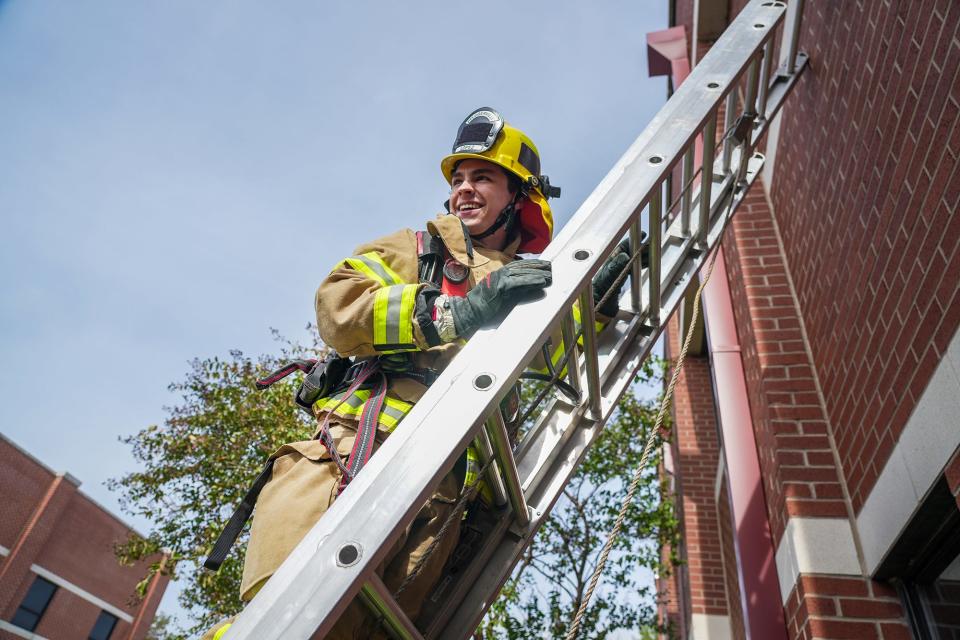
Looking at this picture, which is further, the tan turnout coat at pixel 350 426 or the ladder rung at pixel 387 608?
the tan turnout coat at pixel 350 426

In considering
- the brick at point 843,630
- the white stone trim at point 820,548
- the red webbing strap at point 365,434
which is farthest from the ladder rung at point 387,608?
the white stone trim at point 820,548

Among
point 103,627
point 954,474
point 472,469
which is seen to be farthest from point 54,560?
point 954,474

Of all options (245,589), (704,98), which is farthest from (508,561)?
(704,98)

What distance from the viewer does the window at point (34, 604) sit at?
23.9m

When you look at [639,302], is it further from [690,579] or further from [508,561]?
[690,579]

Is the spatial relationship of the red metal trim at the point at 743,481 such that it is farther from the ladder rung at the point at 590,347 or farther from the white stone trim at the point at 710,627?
the white stone trim at the point at 710,627

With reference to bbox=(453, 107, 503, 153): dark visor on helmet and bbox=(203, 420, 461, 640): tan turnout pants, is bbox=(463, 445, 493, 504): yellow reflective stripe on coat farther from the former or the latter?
bbox=(453, 107, 503, 153): dark visor on helmet

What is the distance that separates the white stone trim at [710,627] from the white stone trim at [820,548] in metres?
4.32

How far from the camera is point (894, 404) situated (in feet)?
9.21

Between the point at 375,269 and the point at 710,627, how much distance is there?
6.71 m

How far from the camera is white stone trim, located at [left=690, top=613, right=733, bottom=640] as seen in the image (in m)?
7.29

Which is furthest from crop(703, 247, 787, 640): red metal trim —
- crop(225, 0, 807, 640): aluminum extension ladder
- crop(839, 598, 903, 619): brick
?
crop(225, 0, 807, 640): aluminum extension ladder

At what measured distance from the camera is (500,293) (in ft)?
5.93

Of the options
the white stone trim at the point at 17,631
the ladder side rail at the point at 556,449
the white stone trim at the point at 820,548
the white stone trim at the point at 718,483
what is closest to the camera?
the ladder side rail at the point at 556,449
